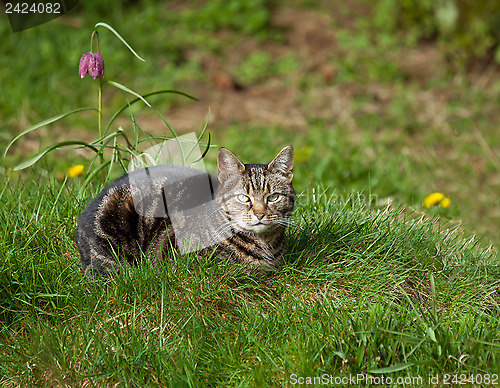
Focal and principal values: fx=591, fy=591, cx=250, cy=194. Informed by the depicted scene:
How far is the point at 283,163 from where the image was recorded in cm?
307

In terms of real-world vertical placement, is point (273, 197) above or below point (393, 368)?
above

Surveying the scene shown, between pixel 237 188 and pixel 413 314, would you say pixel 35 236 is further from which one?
pixel 413 314

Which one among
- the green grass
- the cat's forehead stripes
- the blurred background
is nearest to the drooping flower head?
the green grass

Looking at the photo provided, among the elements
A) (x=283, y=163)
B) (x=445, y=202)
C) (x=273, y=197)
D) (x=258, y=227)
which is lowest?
(x=445, y=202)

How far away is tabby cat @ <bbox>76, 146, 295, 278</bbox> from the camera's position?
293 centimetres

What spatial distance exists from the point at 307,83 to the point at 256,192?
4.60 metres

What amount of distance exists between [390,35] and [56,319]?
6369 mm

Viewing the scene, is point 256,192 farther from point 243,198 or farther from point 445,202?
point 445,202

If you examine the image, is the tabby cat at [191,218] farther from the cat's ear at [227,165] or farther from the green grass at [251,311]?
the green grass at [251,311]

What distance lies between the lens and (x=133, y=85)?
22.4 feet

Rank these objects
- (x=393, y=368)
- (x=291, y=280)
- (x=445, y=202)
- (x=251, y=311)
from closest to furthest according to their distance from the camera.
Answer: (x=393, y=368)
(x=251, y=311)
(x=291, y=280)
(x=445, y=202)

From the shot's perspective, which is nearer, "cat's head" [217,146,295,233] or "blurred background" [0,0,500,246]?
"cat's head" [217,146,295,233]

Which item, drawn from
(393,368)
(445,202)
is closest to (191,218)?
(393,368)

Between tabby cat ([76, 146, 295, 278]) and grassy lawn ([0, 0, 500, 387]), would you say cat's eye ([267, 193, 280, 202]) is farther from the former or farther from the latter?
grassy lawn ([0, 0, 500, 387])
